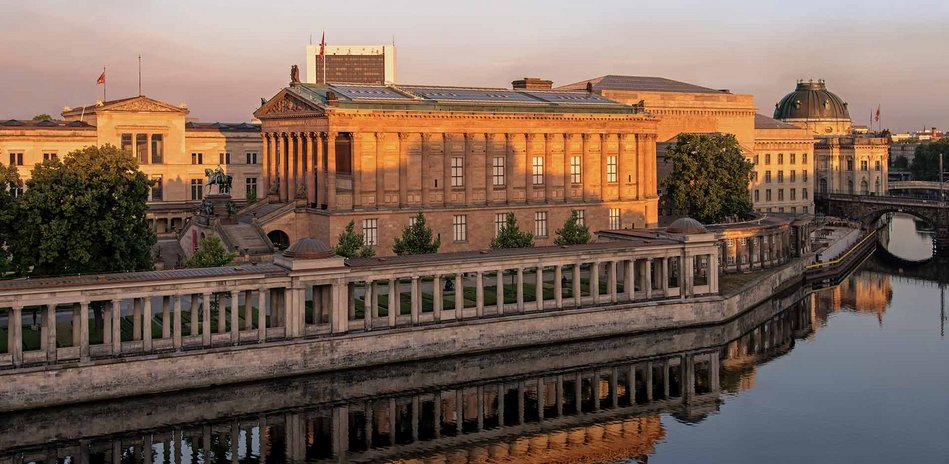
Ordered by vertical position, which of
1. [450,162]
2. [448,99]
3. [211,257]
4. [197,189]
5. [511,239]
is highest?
[448,99]

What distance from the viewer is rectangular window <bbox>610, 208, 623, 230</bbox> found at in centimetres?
11581

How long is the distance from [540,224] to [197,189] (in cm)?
4867

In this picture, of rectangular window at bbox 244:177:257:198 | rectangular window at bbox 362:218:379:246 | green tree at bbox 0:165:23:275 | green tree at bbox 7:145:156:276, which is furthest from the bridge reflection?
rectangular window at bbox 244:177:257:198

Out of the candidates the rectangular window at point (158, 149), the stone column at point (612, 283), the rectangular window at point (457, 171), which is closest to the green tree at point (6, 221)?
the stone column at point (612, 283)

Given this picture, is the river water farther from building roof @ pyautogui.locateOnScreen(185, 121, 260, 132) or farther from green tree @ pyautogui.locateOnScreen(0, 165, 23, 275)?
building roof @ pyautogui.locateOnScreen(185, 121, 260, 132)

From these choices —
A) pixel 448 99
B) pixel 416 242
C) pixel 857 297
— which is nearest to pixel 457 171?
pixel 448 99

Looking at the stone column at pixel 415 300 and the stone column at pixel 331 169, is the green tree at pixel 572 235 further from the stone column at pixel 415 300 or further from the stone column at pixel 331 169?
the stone column at pixel 415 300

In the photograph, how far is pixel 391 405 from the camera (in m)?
60.8

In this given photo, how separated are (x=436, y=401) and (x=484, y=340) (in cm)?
1161

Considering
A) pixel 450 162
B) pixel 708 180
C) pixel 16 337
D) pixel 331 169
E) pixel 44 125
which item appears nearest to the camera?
pixel 16 337

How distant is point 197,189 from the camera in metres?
134

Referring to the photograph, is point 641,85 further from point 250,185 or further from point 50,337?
point 50,337

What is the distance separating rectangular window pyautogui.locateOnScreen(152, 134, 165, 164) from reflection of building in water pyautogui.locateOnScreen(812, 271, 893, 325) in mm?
78817

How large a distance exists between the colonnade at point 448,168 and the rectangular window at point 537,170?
0.11 m
